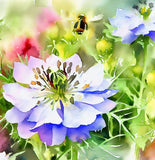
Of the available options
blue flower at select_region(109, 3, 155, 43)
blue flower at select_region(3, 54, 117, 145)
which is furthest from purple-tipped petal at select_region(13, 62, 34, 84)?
blue flower at select_region(109, 3, 155, 43)

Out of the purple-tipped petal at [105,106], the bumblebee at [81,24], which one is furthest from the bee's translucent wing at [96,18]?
the purple-tipped petal at [105,106]

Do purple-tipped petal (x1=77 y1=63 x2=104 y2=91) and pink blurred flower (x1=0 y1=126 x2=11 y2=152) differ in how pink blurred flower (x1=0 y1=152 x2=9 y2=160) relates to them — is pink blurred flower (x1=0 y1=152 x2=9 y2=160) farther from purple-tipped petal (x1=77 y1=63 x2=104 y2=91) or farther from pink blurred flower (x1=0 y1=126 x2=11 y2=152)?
purple-tipped petal (x1=77 y1=63 x2=104 y2=91)

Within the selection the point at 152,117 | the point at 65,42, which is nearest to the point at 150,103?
the point at 152,117

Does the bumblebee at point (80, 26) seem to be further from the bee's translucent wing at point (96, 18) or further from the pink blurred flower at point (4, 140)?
the pink blurred flower at point (4, 140)

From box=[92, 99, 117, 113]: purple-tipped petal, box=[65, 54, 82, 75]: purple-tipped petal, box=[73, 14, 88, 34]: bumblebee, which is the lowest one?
box=[92, 99, 117, 113]: purple-tipped petal

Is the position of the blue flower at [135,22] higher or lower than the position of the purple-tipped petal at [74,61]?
higher

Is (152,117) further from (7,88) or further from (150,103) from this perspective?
(7,88)

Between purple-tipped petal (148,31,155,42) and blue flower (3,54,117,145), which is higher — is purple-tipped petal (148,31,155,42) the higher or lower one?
the higher one
